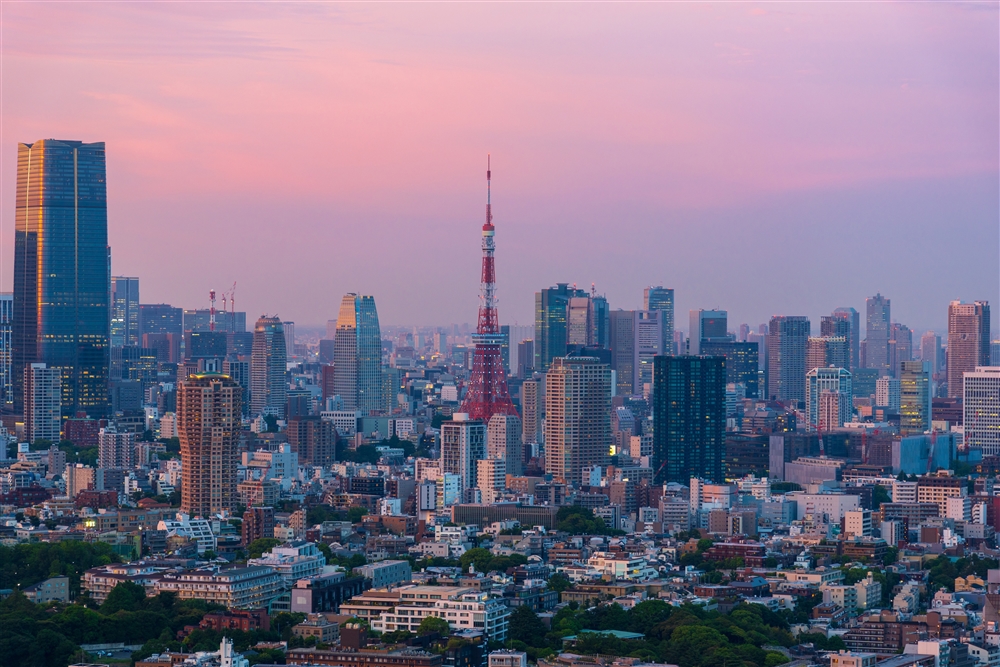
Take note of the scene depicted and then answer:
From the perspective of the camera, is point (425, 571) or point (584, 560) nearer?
point (425, 571)

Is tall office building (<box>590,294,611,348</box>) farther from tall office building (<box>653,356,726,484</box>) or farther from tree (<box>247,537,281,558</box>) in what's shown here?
tree (<box>247,537,281,558</box>)

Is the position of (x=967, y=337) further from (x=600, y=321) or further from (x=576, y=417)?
(x=576, y=417)

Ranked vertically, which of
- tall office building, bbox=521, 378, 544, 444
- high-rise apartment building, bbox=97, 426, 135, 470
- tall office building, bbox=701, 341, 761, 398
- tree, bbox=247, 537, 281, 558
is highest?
tall office building, bbox=701, 341, 761, 398

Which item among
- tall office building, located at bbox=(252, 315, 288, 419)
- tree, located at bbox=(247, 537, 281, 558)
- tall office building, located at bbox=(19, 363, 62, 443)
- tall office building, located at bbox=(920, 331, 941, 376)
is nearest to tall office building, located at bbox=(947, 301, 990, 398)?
tall office building, located at bbox=(920, 331, 941, 376)

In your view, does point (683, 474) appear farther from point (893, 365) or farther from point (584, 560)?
point (893, 365)

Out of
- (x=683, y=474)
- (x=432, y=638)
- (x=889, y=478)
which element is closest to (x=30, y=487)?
(x=683, y=474)

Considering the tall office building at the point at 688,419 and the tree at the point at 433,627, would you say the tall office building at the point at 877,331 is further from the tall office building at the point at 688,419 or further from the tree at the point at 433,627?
the tree at the point at 433,627
